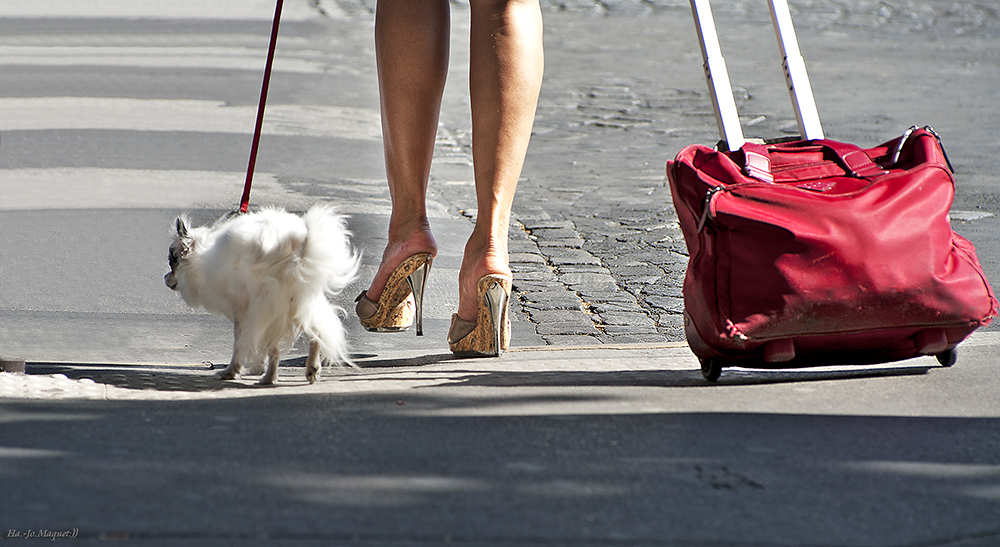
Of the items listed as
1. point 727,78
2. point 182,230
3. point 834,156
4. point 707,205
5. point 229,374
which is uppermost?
point 727,78

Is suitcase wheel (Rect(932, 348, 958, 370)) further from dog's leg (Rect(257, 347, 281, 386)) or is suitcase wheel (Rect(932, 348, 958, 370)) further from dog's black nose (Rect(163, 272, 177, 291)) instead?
dog's black nose (Rect(163, 272, 177, 291))

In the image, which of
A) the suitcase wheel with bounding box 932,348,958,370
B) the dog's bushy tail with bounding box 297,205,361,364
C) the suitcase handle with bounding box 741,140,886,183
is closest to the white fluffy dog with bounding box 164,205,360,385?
the dog's bushy tail with bounding box 297,205,361,364

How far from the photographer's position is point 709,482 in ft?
7.63

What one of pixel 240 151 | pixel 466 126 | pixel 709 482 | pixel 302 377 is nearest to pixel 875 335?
pixel 709 482

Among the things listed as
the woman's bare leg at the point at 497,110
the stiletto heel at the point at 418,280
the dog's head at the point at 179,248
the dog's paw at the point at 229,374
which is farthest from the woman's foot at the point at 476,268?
the dog's head at the point at 179,248

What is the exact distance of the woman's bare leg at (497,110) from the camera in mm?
3324

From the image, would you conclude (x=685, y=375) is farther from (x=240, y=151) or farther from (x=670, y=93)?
(x=670, y=93)

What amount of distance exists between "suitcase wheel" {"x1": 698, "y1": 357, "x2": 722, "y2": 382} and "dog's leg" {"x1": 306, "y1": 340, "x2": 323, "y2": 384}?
108 centimetres

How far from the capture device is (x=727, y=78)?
11.1 feet

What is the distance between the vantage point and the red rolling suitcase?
2826 millimetres

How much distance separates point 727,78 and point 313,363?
150cm

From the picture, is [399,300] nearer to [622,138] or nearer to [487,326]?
[487,326]

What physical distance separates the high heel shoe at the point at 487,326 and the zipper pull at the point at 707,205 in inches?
26.1

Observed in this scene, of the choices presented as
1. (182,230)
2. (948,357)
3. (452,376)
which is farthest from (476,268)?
(948,357)
